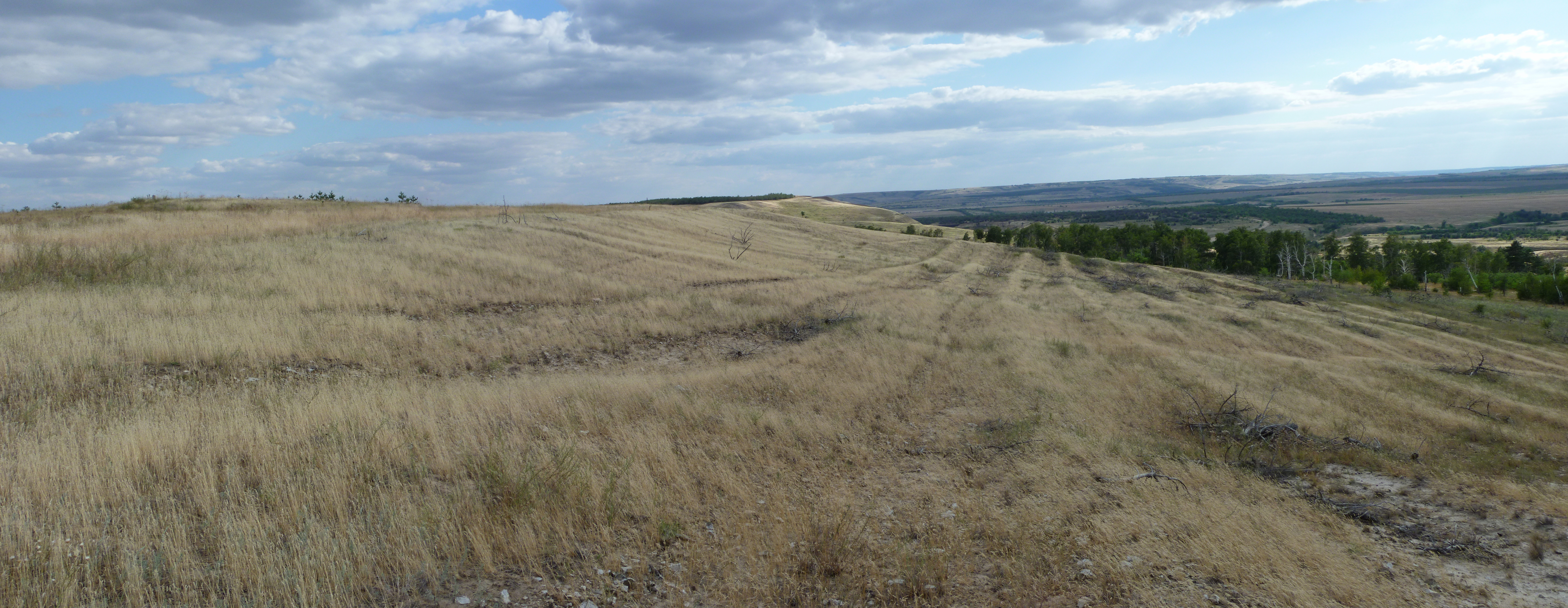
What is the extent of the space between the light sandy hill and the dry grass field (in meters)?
55.7

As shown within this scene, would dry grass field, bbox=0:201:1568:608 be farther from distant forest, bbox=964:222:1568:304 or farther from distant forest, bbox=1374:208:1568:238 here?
distant forest, bbox=1374:208:1568:238

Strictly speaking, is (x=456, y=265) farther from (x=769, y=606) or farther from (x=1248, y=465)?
(x=1248, y=465)

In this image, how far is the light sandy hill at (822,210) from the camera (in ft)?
278

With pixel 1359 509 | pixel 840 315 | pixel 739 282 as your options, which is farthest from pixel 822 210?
pixel 1359 509

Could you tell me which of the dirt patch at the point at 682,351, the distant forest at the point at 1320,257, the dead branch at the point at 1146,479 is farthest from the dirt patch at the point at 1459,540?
the distant forest at the point at 1320,257

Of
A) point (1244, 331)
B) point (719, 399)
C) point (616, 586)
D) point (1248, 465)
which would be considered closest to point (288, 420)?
point (616, 586)

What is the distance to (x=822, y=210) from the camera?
106 metres

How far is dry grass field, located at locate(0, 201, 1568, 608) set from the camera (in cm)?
573

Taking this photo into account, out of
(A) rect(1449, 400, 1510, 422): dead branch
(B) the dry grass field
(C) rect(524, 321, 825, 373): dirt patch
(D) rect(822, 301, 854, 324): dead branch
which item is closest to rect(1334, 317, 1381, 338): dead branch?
(B) the dry grass field

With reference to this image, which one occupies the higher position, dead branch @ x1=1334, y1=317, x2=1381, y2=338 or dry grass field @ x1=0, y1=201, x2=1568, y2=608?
dry grass field @ x1=0, y1=201, x2=1568, y2=608

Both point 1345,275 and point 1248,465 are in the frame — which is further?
point 1345,275

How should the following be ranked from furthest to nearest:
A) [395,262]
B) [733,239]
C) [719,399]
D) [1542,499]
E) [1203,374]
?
1. [733,239]
2. [395,262]
3. [1203,374]
4. [719,399]
5. [1542,499]

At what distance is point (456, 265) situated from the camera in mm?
22656

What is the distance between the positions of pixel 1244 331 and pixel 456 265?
1218 inches
